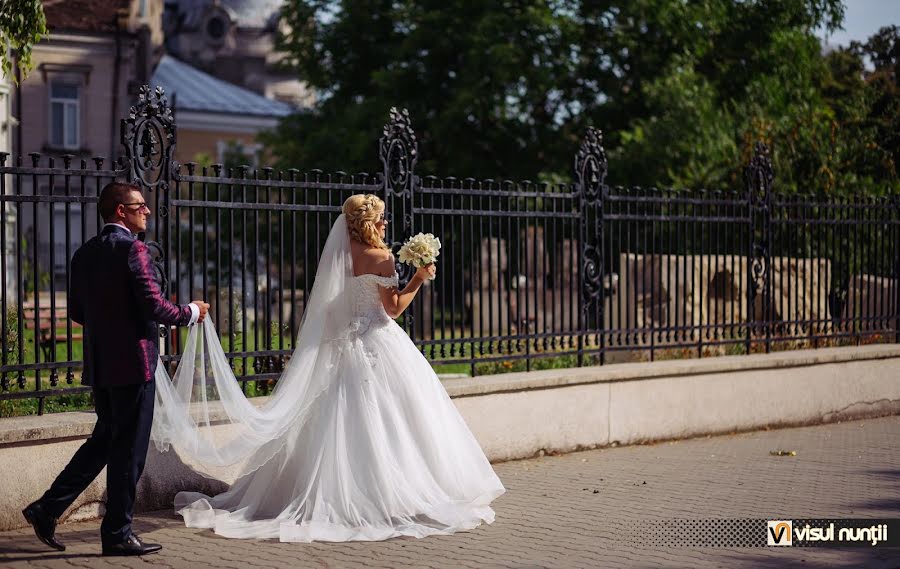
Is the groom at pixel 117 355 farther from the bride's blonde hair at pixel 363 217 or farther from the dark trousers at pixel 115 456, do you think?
the bride's blonde hair at pixel 363 217

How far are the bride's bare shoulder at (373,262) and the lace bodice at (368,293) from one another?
0.12ft

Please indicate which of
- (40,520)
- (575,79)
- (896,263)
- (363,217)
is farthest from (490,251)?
(575,79)

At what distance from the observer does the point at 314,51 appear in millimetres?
34188

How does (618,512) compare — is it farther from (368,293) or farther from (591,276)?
(591,276)

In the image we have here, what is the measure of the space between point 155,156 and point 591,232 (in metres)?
4.49

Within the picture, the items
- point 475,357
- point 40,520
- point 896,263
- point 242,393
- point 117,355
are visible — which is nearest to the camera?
point 117,355

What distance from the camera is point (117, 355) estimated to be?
640 cm

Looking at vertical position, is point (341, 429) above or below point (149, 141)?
below

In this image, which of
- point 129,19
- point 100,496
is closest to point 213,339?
point 100,496

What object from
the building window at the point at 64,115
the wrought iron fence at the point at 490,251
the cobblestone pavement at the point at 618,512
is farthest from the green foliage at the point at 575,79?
the cobblestone pavement at the point at 618,512

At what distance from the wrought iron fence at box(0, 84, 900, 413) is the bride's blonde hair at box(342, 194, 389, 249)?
41.5 inches

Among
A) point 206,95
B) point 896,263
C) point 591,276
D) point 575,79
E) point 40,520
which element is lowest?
point 40,520

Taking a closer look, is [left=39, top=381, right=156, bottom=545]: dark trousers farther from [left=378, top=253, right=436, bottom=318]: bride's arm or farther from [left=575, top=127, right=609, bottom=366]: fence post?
[left=575, top=127, right=609, bottom=366]: fence post

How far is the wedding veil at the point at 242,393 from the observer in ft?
23.4
